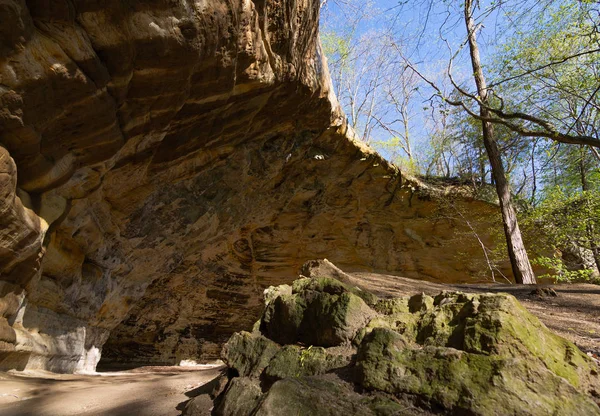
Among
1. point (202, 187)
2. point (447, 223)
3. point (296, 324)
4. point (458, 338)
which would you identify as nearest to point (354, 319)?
point (296, 324)

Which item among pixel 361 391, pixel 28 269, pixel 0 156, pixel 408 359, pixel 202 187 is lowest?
pixel 361 391

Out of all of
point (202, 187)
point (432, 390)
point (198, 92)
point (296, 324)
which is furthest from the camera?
point (202, 187)

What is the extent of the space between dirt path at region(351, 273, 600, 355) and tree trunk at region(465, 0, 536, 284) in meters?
1.66

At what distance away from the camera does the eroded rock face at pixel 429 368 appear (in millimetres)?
1798

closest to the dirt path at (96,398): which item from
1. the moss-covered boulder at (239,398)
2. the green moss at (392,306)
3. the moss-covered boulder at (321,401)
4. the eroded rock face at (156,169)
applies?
the moss-covered boulder at (239,398)

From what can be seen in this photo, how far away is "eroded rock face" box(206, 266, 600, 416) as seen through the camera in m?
1.80

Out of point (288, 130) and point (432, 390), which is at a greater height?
point (288, 130)

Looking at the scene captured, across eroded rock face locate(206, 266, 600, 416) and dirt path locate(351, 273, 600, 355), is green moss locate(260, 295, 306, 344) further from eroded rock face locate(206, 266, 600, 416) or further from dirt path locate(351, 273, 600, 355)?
dirt path locate(351, 273, 600, 355)

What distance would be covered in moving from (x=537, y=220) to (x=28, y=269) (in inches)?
443

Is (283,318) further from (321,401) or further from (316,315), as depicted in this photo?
(321,401)

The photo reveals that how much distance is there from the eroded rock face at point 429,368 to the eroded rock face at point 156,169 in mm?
2976

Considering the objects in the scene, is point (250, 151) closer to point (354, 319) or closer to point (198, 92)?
point (198, 92)

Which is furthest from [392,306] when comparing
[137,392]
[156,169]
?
[156,169]

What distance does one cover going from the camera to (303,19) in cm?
511
